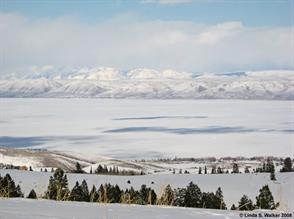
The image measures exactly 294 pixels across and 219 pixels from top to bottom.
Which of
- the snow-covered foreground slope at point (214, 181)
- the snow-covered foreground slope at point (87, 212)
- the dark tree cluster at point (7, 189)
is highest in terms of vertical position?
the snow-covered foreground slope at point (214, 181)

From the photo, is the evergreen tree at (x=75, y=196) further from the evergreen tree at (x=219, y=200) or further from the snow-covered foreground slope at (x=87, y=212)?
the evergreen tree at (x=219, y=200)

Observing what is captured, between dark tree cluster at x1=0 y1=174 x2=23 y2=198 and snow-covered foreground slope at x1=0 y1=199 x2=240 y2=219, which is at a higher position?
dark tree cluster at x1=0 y1=174 x2=23 y2=198

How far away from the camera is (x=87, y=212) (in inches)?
289

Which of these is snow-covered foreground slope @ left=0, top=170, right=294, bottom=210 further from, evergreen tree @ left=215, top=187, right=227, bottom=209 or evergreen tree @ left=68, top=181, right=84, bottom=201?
evergreen tree @ left=68, top=181, right=84, bottom=201

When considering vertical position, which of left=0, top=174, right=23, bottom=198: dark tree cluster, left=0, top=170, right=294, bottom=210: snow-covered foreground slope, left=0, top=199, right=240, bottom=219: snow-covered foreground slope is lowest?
left=0, top=199, right=240, bottom=219: snow-covered foreground slope

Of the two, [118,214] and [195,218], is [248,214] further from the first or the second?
[118,214]

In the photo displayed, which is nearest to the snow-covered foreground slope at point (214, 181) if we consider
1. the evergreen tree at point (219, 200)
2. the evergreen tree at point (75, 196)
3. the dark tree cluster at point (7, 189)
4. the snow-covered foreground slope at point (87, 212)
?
the evergreen tree at point (219, 200)

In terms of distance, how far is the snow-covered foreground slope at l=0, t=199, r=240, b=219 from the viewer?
6.76 meters

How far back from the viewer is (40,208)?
752 cm

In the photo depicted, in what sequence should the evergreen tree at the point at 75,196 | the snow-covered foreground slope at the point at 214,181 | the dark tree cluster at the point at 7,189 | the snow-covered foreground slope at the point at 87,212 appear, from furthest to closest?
the snow-covered foreground slope at the point at 214,181, the evergreen tree at the point at 75,196, the dark tree cluster at the point at 7,189, the snow-covered foreground slope at the point at 87,212

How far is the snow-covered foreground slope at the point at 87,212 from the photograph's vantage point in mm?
6758

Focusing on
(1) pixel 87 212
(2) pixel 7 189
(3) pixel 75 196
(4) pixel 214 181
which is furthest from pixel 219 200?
(4) pixel 214 181

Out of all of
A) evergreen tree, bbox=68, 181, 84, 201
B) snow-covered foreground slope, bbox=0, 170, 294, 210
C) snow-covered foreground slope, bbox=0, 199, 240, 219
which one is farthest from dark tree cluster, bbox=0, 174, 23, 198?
snow-covered foreground slope, bbox=0, 170, 294, 210

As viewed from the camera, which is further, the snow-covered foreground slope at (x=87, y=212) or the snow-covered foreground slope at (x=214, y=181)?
the snow-covered foreground slope at (x=214, y=181)
